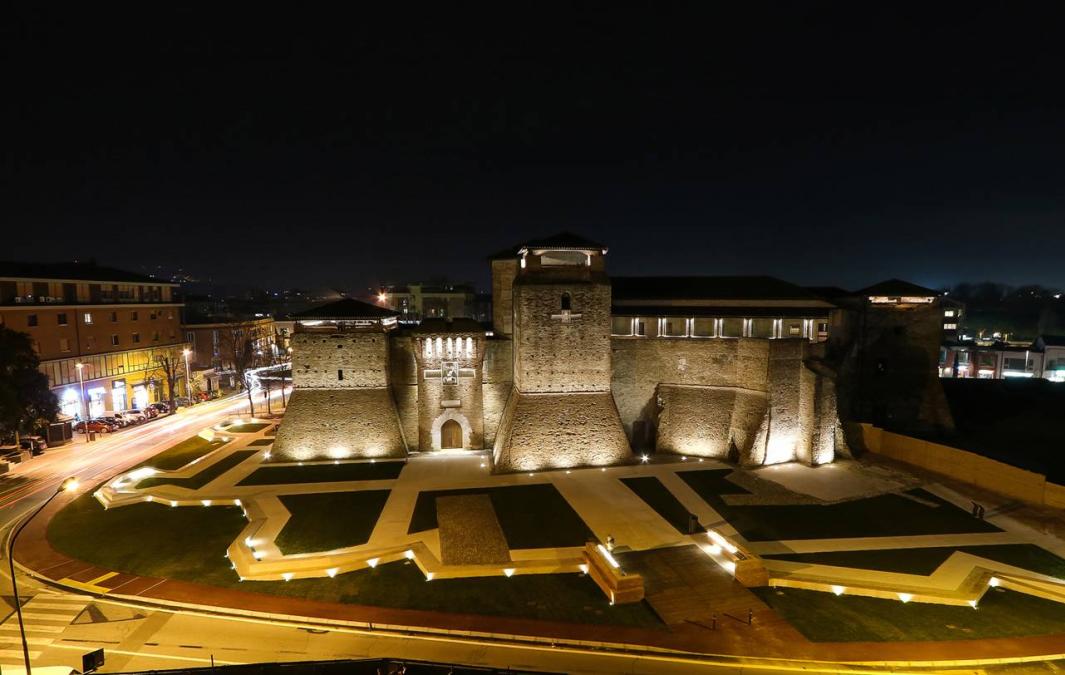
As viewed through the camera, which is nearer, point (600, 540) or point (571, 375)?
point (600, 540)

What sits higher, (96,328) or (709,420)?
(96,328)

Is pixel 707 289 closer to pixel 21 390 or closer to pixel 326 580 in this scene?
pixel 326 580

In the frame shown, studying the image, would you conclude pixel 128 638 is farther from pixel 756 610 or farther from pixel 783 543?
pixel 783 543

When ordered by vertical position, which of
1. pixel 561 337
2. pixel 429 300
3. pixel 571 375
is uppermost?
pixel 429 300

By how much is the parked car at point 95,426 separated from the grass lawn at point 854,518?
38.0 metres

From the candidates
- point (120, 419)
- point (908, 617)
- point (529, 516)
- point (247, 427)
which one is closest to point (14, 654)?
point (529, 516)

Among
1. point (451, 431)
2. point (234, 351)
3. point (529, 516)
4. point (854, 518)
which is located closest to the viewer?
point (854, 518)

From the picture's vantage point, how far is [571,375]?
84.7 ft

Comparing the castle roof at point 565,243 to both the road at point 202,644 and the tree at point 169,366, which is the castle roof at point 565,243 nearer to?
the road at point 202,644

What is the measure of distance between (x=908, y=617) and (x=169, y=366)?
5076cm

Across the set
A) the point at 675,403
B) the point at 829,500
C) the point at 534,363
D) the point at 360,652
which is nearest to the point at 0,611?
the point at 360,652

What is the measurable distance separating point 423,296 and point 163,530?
2242 inches

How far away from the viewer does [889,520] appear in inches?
760

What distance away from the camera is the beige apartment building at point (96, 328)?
1260 inches
